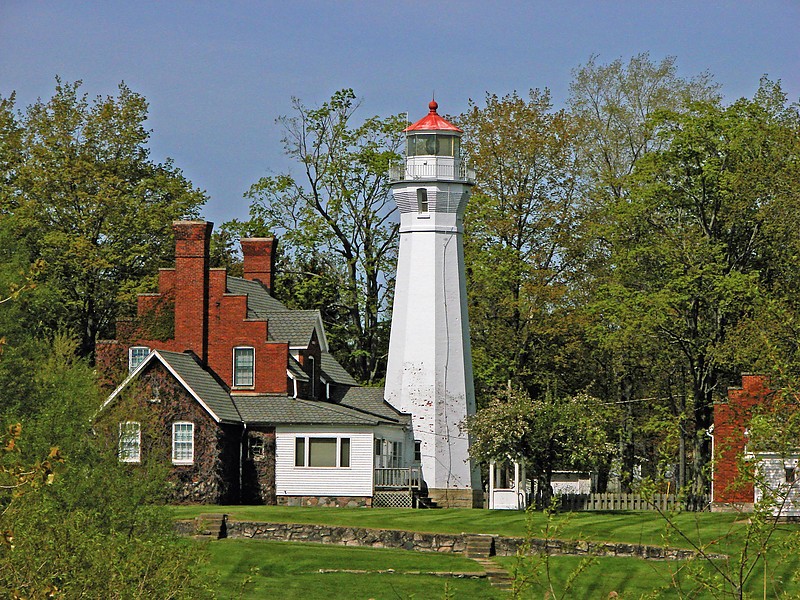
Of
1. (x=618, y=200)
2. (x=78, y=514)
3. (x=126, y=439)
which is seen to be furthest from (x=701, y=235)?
(x=78, y=514)

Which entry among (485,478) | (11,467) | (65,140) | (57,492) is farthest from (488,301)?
(11,467)

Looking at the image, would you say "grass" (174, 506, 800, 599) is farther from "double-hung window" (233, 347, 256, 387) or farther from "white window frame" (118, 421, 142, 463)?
"double-hung window" (233, 347, 256, 387)

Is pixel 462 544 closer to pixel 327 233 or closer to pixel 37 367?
pixel 37 367

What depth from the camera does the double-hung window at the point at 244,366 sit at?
48.2 m

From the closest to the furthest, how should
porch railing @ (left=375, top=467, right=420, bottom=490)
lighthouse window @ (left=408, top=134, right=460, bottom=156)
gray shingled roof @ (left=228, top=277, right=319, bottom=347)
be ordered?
porch railing @ (left=375, top=467, right=420, bottom=490) → gray shingled roof @ (left=228, top=277, right=319, bottom=347) → lighthouse window @ (left=408, top=134, right=460, bottom=156)

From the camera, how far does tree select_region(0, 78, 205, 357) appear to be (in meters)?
54.0

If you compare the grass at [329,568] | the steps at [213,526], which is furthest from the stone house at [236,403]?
the grass at [329,568]

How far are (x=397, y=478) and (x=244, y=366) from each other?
616 centimetres

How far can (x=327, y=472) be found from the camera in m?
46.5

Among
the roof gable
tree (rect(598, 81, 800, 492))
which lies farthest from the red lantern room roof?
the roof gable

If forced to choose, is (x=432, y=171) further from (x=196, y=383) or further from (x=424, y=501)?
(x=196, y=383)

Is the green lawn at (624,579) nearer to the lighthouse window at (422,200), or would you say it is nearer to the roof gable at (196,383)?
the roof gable at (196,383)

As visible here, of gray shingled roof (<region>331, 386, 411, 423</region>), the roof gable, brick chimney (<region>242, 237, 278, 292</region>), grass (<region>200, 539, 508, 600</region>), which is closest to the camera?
grass (<region>200, 539, 508, 600</region>)

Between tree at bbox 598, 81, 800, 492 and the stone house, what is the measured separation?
1021 cm
